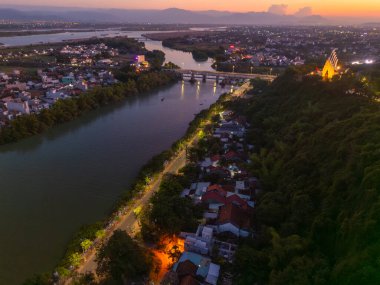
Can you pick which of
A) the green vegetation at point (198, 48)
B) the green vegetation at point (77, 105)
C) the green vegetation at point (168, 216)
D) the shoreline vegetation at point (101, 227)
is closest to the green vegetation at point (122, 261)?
the shoreline vegetation at point (101, 227)

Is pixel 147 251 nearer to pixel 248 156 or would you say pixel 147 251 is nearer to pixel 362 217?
pixel 362 217

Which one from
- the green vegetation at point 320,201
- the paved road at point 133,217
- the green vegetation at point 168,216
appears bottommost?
the paved road at point 133,217

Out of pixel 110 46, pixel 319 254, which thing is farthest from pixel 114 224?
pixel 110 46

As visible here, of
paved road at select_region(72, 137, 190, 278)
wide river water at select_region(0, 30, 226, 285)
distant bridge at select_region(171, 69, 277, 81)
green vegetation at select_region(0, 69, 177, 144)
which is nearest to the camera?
paved road at select_region(72, 137, 190, 278)

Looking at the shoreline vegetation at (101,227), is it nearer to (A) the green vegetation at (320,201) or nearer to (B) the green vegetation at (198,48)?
(A) the green vegetation at (320,201)

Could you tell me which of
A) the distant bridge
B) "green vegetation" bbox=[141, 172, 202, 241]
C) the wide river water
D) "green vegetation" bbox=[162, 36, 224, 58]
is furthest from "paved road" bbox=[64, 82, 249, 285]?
"green vegetation" bbox=[162, 36, 224, 58]

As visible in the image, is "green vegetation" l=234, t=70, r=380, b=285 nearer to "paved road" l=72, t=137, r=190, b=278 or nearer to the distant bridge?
"paved road" l=72, t=137, r=190, b=278
